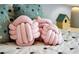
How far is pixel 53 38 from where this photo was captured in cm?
121

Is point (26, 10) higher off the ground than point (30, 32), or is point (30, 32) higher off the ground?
point (26, 10)

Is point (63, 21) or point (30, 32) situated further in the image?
point (63, 21)

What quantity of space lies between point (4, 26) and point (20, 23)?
0.41 ft

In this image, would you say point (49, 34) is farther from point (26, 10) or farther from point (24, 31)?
point (26, 10)

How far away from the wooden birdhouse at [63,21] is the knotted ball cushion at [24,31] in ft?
1.01

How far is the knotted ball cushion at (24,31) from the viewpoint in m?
1.18

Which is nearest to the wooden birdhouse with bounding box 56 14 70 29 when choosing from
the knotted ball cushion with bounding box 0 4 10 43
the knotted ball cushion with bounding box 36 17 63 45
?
the knotted ball cushion with bounding box 36 17 63 45

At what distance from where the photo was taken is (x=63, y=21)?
4.88ft

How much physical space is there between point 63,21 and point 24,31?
18.0 inches

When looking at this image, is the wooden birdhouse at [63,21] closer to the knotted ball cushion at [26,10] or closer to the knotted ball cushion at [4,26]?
the knotted ball cushion at [26,10]

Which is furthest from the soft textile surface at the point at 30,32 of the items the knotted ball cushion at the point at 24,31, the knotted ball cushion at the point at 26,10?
the knotted ball cushion at the point at 26,10

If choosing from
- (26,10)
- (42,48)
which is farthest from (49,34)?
(26,10)
